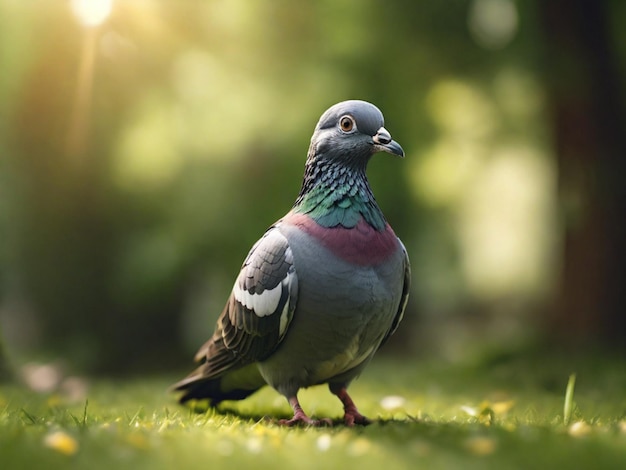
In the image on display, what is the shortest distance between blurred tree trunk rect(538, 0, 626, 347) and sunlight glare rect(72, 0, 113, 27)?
15.7 feet

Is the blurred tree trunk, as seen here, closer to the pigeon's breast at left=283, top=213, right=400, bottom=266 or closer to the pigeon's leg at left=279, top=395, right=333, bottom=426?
the pigeon's breast at left=283, top=213, right=400, bottom=266

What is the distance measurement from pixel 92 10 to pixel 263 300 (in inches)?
240

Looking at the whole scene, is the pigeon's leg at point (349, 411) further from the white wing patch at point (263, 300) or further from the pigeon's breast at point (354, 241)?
the pigeon's breast at point (354, 241)

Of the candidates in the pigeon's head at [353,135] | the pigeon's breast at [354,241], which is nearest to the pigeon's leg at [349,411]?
the pigeon's breast at [354,241]

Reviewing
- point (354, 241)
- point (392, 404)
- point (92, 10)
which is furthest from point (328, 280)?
point (92, 10)

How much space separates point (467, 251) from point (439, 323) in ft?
7.76

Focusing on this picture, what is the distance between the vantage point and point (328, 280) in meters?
3.47

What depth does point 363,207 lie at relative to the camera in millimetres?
3697

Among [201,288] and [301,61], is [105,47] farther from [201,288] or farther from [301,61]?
[201,288]

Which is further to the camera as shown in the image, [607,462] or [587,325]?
[587,325]

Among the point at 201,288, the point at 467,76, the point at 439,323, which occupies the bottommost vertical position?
the point at 439,323

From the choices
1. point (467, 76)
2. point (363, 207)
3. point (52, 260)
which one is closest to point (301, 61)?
point (467, 76)

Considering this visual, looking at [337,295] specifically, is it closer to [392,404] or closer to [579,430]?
[579,430]

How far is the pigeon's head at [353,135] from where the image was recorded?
3.69m
